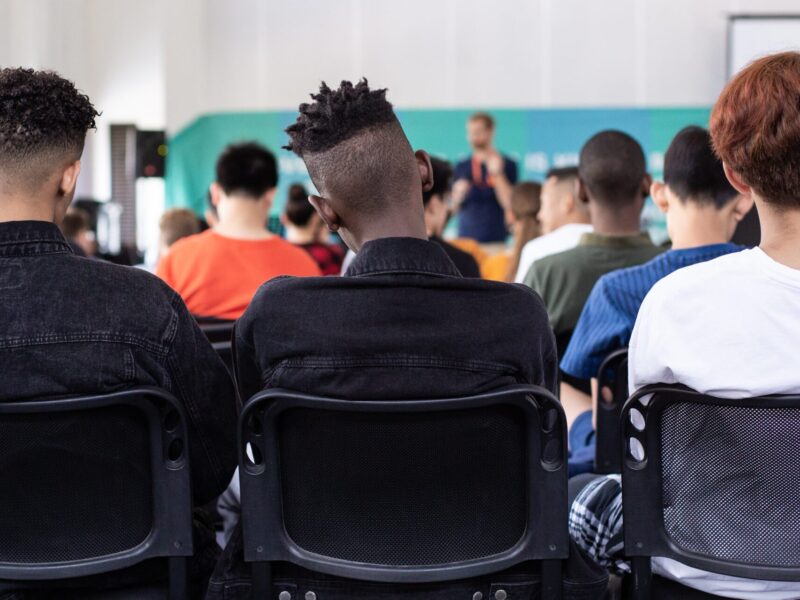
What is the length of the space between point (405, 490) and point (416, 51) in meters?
8.96

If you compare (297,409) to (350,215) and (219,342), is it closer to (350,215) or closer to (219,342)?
(350,215)

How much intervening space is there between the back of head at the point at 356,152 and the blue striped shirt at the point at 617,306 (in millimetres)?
786

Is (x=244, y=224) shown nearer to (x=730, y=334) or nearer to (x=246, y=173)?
(x=246, y=173)

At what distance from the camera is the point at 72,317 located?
1.46m

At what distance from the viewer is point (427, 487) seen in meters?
1.37

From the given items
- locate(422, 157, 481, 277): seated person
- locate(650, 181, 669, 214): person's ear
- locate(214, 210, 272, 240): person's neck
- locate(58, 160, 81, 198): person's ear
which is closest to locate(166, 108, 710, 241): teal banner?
locate(422, 157, 481, 277): seated person

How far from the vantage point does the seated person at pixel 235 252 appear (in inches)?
127

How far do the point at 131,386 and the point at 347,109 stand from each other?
0.57m

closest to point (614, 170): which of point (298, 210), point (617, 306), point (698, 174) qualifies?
point (698, 174)

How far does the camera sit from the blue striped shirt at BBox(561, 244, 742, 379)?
7.32ft

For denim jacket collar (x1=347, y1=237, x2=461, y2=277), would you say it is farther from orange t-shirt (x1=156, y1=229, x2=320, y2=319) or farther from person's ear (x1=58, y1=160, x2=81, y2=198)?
orange t-shirt (x1=156, y1=229, x2=320, y2=319)

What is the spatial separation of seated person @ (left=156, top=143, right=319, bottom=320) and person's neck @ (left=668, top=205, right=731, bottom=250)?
1.45m

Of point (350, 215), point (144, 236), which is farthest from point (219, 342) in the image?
point (144, 236)

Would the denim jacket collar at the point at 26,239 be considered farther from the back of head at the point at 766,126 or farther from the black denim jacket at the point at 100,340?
the back of head at the point at 766,126
